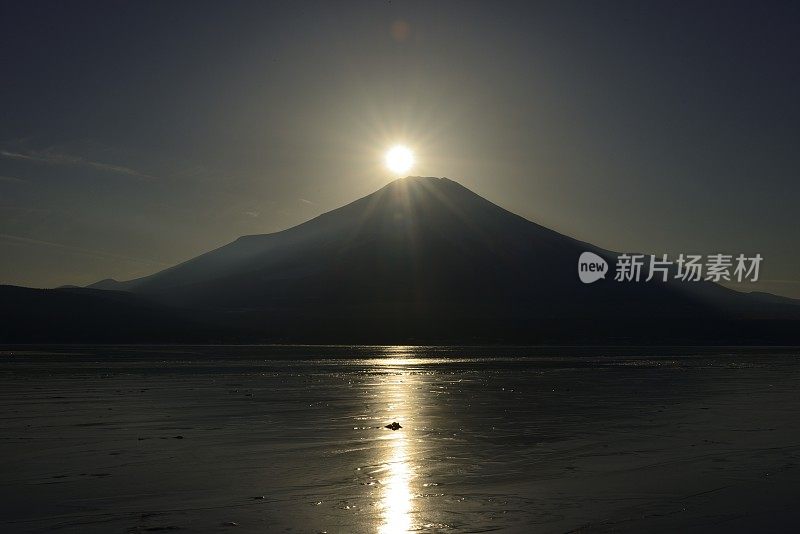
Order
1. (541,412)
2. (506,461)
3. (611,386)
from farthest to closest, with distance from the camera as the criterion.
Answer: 1. (611,386)
2. (541,412)
3. (506,461)

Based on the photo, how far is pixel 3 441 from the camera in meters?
22.9

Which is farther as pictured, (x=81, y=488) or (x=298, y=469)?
(x=298, y=469)

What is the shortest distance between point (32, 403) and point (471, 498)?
2372 cm

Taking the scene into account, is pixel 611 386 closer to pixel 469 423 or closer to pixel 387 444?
pixel 469 423

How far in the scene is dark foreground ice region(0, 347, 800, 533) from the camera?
47.3ft

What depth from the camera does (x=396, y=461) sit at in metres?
20.1

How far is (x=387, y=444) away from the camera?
23.0 metres

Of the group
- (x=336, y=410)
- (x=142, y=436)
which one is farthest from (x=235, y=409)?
(x=142, y=436)

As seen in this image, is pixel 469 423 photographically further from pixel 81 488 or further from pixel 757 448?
pixel 81 488

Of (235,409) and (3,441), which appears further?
(235,409)

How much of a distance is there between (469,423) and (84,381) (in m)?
27.3

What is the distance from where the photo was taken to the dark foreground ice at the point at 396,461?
14.4m

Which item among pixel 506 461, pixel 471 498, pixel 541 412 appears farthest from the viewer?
pixel 541 412

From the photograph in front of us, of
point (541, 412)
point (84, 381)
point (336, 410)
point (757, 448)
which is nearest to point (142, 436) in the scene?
point (336, 410)
